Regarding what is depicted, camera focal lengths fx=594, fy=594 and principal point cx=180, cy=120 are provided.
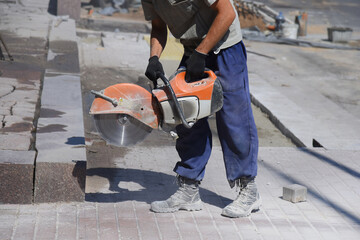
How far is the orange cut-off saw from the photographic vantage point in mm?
3865

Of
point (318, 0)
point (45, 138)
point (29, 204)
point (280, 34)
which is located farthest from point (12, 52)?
point (318, 0)

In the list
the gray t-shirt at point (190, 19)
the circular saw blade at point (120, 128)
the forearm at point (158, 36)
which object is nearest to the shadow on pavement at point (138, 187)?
the circular saw blade at point (120, 128)

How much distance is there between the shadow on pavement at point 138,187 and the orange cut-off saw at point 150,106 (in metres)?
0.70

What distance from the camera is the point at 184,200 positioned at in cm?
436

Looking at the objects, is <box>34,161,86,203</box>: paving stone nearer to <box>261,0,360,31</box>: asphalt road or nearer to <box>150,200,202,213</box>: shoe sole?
<box>150,200,202,213</box>: shoe sole

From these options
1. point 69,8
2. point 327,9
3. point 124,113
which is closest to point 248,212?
point 124,113

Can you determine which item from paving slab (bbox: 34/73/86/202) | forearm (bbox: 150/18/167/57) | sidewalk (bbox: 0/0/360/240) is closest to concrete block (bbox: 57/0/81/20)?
sidewalk (bbox: 0/0/360/240)

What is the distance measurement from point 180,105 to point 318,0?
2693 cm

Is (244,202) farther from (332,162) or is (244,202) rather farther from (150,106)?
(332,162)

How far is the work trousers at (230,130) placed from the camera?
4.07 meters

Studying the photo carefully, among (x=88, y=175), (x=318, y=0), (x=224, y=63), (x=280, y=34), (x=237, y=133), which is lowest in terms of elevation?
(x=318, y=0)

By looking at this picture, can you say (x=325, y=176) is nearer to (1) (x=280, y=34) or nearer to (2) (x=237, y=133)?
(2) (x=237, y=133)

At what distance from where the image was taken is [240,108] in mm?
4117

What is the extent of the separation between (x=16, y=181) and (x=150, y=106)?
113cm
